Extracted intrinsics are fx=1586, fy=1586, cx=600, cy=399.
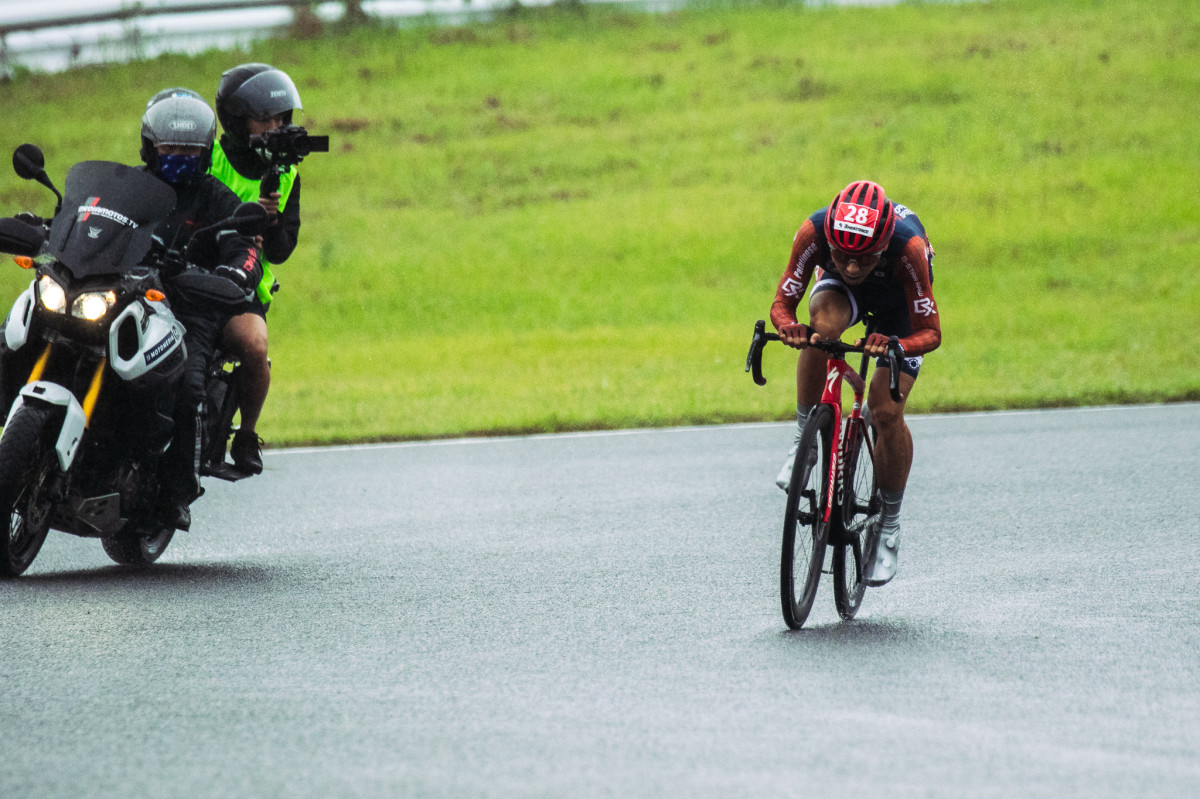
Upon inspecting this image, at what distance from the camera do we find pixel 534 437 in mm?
13125

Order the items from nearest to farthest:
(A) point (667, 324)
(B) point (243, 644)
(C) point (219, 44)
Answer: (B) point (243, 644)
(A) point (667, 324)
(C) point (219, 44)

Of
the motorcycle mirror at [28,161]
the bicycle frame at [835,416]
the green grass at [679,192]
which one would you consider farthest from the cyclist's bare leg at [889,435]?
the green grass at [679,192]

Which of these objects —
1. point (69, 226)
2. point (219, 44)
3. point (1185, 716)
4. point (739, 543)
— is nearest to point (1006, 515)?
point (739, 543)

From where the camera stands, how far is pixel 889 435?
21.8 ft

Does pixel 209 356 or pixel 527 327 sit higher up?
pixel 209 356

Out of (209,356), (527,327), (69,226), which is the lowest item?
(527,327)

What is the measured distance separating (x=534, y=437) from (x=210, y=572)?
18.5ft

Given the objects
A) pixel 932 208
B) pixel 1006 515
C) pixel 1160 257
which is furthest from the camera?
pixel 932 208

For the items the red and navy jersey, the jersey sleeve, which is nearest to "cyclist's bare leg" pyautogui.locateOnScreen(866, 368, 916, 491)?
the red and navy jersey

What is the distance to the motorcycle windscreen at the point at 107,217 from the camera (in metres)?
6.89

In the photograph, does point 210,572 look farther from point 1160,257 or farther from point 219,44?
point 219,44

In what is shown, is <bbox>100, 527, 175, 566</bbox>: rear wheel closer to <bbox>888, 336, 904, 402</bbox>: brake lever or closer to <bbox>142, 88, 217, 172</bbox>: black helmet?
<bbox>142, 88, 217, 172</bbox>: black helmet

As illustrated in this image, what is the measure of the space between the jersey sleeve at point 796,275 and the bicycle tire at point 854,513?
0.53 metres

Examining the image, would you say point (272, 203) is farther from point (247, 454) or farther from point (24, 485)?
point (24, 485)
